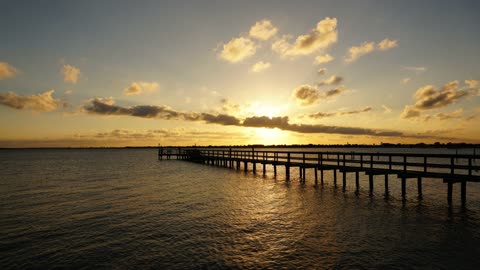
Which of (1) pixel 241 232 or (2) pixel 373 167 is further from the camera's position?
(2) pixel 373 167

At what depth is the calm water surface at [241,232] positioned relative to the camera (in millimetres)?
9109

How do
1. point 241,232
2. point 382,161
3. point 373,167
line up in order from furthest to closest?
1. point 373,167
2. point 382,161
3. point 241,232

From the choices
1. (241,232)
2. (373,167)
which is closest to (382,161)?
(241,232)

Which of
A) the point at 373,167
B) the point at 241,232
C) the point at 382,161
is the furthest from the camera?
the point at 373,167

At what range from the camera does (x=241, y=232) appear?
12.1m

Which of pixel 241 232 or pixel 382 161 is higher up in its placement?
pixel 382 161

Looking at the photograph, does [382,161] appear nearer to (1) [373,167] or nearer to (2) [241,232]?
(2) [241,232]

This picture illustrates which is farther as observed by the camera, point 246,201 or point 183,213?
point 246,201

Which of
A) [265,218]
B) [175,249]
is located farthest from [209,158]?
[175,249]

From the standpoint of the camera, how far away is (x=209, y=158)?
52.5 m

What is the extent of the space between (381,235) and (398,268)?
3068 millimetres

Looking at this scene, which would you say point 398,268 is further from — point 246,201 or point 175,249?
point 246,201

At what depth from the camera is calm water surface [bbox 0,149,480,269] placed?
29.9 feet

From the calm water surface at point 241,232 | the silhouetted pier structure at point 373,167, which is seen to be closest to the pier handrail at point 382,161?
the silhouetted pier structure at point 373,167
